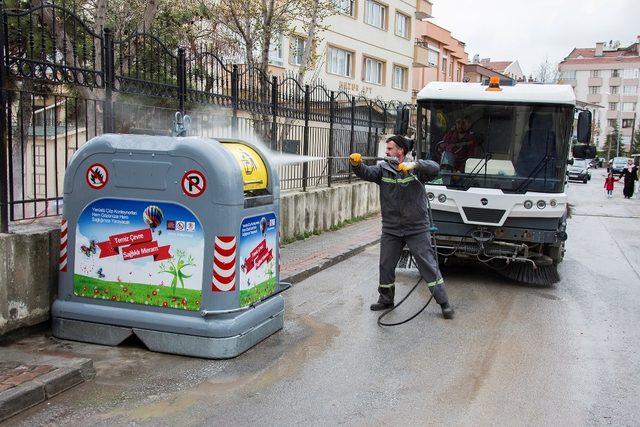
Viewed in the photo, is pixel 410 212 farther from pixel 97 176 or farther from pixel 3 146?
pixel 3 146

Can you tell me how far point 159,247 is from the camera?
5176 millimetres

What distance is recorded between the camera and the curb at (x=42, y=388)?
3932mm

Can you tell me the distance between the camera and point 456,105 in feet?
28.6

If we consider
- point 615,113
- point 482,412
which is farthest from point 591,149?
point 615,113

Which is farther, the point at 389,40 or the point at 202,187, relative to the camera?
the point at 389,40

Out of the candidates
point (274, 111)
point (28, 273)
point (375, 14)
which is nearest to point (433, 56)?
point (375, 14)

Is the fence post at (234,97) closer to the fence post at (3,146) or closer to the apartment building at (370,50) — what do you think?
the fence post at (3,146)

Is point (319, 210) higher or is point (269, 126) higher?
point (269, 126)

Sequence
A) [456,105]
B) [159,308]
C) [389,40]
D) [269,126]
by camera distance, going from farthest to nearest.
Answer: [389,40]
[269,126]
[456,105]
[159,308]

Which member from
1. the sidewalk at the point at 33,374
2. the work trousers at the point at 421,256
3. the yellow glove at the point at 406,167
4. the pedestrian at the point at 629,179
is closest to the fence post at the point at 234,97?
the work trousers at the point at 421,256

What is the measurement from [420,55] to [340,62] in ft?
33.1

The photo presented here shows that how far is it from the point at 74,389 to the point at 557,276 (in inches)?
269

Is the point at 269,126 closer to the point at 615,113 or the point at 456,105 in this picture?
the point at 456,105

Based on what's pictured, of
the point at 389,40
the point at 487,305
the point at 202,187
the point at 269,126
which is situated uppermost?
the point at 389,40
